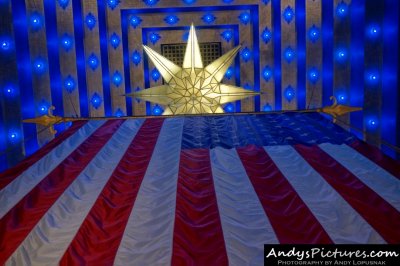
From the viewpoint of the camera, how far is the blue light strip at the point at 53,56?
12289 millimetres

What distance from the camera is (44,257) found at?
370 centimetres

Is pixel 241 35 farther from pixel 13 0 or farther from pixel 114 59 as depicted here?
pixel 13 0

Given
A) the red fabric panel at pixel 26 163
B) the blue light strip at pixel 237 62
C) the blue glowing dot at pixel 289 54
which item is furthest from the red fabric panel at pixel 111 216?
the blue glowing dot at pixel 289 54

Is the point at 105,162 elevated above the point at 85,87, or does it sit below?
below

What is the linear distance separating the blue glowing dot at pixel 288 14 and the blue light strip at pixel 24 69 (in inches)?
296

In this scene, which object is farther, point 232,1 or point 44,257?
point 232,1

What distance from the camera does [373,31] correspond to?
1055cm

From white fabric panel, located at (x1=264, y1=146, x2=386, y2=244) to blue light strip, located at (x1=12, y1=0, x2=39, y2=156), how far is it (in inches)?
327

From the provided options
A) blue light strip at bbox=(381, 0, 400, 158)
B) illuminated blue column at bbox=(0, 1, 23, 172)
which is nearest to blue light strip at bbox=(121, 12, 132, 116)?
illuminated blue column at bbox=(0, 1, 23, 172)

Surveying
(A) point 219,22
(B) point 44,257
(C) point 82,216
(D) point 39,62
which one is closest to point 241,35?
Answer: (A) point 219,22

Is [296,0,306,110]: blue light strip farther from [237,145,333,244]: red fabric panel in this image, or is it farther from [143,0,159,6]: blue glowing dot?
[237,145,333,244]: red fabric panel

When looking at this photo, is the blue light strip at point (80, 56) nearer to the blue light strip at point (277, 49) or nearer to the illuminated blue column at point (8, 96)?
the illuminated blue column at point (8, 96)

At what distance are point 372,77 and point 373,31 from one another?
115cm

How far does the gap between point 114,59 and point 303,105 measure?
591cm
